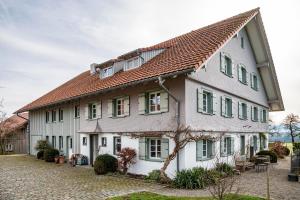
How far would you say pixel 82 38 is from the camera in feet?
51.4

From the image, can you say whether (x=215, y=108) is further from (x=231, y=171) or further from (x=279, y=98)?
(x=279, y=98)

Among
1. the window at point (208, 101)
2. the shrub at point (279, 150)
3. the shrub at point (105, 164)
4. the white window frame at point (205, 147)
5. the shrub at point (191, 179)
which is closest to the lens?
the shrub at point (191, 179)

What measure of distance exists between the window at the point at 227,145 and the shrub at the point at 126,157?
5.42 m

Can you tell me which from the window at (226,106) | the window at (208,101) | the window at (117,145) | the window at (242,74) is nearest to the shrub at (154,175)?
the window at (117,145)

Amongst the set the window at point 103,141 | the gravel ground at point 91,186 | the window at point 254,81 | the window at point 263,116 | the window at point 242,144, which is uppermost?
the window at point 254,81

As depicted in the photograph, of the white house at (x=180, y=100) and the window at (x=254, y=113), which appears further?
the window at (x=254, y=113)

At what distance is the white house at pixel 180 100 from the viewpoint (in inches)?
575

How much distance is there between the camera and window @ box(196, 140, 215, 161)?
14.9m

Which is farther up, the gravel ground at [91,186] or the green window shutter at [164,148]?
the green window shutter at [164,148]

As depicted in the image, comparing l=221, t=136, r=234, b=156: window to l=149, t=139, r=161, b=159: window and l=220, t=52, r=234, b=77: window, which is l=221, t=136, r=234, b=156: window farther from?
l=149, t=139, r=161, b=159: window

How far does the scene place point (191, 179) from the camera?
→ 1313 centimetres

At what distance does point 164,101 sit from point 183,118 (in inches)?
57.5

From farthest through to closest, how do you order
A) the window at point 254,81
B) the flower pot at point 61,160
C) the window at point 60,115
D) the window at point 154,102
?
the window at point 60,115
the window at point 254,81
the flower pot at point 61,160
the window at point 154,102

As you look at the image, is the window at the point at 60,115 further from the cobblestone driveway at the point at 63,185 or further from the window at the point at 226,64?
the window at the point at 226,64
